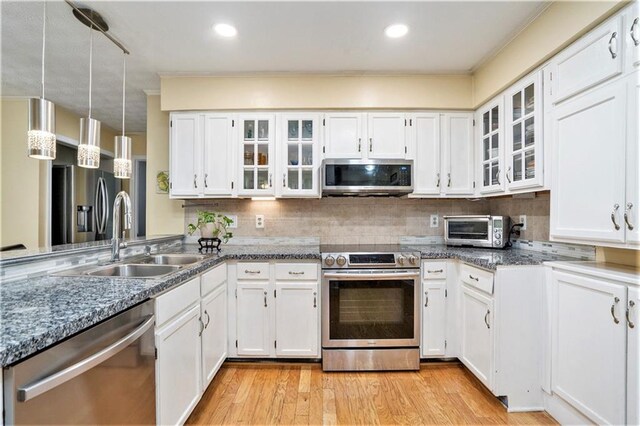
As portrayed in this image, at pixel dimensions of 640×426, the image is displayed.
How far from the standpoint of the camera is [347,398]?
198 centimetres

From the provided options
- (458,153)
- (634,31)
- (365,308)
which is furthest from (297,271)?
(634,31)

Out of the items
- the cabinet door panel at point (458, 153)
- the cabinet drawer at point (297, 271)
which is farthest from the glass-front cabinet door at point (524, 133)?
the cabinet drawer at point (297, 271)

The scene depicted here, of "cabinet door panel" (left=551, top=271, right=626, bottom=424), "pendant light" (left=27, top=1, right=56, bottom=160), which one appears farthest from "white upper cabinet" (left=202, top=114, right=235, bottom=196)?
"cabinet door panel" (left=551, top=271, right=626, bottom=424)

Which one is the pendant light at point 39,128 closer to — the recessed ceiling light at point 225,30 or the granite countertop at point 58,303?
the granite countertop at point 58,303

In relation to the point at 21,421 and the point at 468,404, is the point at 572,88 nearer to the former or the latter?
the point at 468,404

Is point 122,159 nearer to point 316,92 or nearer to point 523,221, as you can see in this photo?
point 316,92

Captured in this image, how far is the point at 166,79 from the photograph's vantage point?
2.71 metres

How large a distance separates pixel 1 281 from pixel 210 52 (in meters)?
1.95

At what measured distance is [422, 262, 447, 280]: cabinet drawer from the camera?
2391 millimetres

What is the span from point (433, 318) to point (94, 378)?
2199mm

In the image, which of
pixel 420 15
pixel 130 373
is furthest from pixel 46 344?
pixel 420 15

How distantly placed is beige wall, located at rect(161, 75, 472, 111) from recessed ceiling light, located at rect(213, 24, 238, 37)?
61 cm

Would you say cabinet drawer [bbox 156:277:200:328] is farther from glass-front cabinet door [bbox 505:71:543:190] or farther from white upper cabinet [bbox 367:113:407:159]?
glass-front cabinet door [bbox 505:71:543:190]

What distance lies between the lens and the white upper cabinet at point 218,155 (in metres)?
2.73
